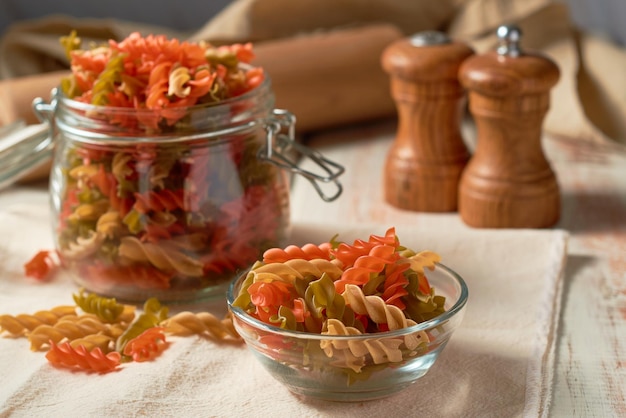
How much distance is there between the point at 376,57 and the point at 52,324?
878 mm

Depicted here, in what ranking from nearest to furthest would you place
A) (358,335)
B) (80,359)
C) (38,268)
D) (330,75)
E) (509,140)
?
1. (358,335)
2. (80,359)
3. (38,268)
4. (509,140)
5. (330,75)

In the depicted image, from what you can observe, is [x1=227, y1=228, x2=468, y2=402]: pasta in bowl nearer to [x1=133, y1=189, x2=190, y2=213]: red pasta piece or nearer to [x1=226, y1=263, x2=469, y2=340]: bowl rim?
[x1=226, y1=263, x2=469, y2=340]: bowl rim

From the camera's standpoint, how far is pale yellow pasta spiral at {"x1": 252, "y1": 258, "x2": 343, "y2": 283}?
82 centimetres

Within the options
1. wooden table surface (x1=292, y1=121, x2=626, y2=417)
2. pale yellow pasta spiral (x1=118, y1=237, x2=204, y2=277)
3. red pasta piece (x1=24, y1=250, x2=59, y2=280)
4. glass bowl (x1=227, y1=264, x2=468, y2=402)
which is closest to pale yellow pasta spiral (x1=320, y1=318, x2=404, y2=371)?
glass bowl (x1=227, y1=264, x2=468, y2=402)

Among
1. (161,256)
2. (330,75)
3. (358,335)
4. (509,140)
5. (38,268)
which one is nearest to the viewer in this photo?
(358,335)

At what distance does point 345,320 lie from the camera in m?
0.80

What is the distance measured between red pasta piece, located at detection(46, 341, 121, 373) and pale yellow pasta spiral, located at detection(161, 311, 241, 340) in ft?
0.25

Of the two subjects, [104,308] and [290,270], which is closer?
[290,270]

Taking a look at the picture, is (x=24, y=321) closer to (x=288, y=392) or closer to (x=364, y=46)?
(x=288, y=392)

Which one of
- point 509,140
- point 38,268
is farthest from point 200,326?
point 509,140

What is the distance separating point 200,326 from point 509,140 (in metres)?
0.50

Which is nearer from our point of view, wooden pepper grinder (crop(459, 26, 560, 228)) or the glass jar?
the glass jar

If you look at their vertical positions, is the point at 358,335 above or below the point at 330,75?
above

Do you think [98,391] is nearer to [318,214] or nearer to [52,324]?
[52,324]
